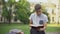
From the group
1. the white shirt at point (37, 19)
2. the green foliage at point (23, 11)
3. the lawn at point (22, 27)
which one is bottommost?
the lawn at point (22, 27)

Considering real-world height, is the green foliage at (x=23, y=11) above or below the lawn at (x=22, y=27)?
above

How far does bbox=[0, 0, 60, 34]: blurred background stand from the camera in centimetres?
192

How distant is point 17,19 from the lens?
6.32 feet

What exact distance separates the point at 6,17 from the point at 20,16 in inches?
5.9

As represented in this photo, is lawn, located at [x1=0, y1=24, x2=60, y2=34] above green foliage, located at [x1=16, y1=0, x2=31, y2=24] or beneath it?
beneath

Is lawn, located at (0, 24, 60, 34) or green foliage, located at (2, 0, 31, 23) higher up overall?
green foliage, located at (2, 0, 31, 23)

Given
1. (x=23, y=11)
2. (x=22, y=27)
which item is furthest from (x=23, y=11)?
(x=22, y=27)

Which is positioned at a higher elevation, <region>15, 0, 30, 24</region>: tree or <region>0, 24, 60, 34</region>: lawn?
<region>15, 0, 30, 24</region>: tree

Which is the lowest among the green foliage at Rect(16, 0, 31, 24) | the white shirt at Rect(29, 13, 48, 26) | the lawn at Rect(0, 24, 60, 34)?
the lawn at Rect(0, 24, 60, 34)

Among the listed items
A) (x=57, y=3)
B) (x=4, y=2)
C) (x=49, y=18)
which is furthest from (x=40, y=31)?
(x=4, y=2)

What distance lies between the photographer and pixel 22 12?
1.92 metres

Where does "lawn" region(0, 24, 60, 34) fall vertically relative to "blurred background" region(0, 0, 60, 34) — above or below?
below

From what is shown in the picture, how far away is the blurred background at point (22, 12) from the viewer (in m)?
1.92

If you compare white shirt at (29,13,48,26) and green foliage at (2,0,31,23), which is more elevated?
green foliage at (2,0,31,23)
